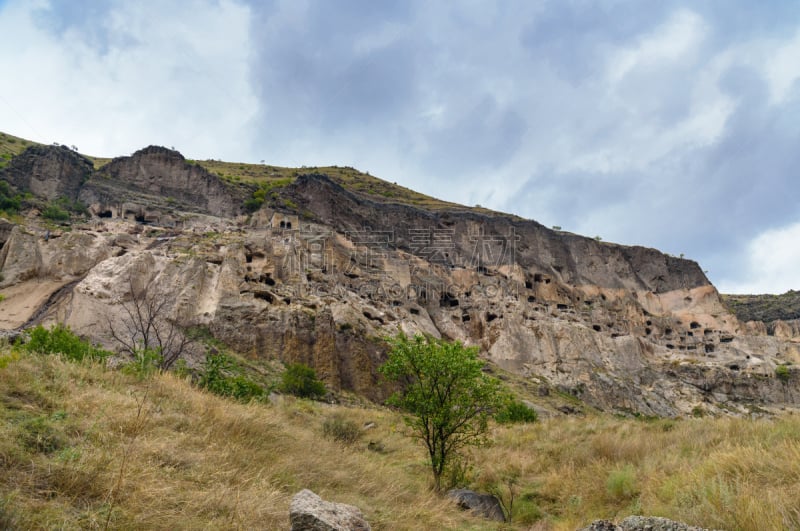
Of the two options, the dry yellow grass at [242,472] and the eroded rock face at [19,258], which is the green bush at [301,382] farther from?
the eroded rock face at [19,258]

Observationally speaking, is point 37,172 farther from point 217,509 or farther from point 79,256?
point 217,509

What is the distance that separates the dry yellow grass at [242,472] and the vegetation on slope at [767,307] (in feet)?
235

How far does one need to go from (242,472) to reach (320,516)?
1619 millimetres

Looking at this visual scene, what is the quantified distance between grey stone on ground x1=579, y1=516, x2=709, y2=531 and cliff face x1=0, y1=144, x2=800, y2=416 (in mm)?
23332

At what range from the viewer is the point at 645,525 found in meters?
2.98

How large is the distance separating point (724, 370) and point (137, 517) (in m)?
53.4

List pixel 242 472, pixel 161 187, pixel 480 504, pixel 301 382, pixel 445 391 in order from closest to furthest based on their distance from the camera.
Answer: pixel 242 472 < pixel 480 504 < pixel 445 391 < pixel 301 382 < pixel 161 187

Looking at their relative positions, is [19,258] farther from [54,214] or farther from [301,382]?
[301,382]

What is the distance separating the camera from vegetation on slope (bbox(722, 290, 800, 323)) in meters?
62.2

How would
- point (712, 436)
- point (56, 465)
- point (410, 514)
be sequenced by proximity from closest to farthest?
point (56, 465) < point (410, 514) < point (712, 436)

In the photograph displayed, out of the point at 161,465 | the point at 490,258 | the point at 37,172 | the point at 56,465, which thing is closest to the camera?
the point at 56,465

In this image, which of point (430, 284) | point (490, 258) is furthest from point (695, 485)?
point (490, 258)

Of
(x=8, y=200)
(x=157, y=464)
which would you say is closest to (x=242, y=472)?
(x=157, y=464)

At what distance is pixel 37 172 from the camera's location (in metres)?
46.0
